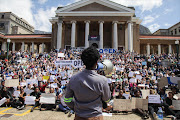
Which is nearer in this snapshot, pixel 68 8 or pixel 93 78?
pixel 93 78

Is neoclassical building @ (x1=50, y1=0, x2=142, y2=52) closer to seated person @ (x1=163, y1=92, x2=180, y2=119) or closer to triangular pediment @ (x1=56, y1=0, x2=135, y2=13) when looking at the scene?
triangular pediment @ (x1=56, y1=0, x2=135, y2=13)

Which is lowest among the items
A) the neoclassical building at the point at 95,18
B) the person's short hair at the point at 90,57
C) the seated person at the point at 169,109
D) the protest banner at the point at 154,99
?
the seated person at the point at 169,109

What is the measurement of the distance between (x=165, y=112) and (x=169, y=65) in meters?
11.7

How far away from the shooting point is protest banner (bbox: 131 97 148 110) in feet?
18.9

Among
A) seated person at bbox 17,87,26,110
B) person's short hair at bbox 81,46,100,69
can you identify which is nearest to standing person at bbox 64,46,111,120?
person's short hair at bbox 81,46,100,69

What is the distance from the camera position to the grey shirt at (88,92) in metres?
1.90

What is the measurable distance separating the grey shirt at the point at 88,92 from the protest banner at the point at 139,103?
447cm

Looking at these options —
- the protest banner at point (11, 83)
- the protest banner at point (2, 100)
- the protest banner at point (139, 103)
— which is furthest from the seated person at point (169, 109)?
the protest banner at point (11, 83)

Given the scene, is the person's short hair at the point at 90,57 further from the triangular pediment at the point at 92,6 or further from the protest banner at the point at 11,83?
the triangular pediment at the point at 92,6

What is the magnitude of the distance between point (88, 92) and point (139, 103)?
475cm

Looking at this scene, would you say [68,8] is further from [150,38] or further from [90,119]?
[90,119]

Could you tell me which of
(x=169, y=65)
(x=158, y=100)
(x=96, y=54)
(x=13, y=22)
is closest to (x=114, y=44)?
(x=169, y=65)

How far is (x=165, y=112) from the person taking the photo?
583cm

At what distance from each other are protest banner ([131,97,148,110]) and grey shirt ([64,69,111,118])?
447cm
